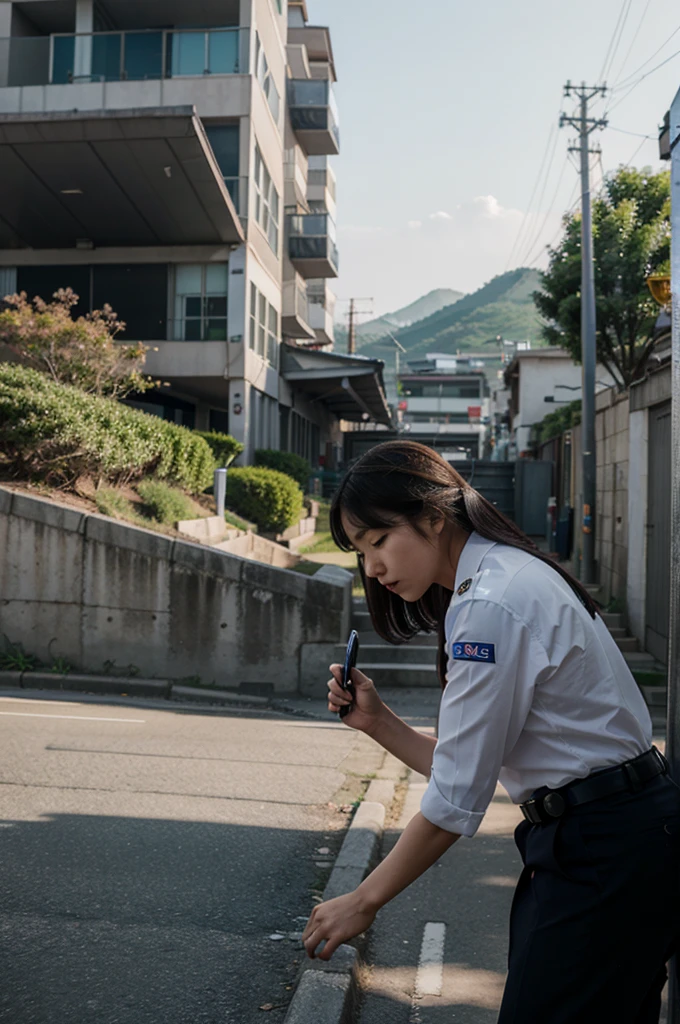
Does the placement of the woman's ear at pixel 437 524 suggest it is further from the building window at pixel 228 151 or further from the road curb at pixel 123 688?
the building window at pixel 228 151

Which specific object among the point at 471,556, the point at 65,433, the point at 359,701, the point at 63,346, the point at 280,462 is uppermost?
the point at 63,346

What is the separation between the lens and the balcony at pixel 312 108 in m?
31.2

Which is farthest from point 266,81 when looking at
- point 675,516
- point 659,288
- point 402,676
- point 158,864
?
point 675,516

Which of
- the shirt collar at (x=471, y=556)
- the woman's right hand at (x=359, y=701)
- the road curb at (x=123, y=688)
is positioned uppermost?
the shirt collar at (x=471, y=556)

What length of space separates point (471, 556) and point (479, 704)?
0.35 metres

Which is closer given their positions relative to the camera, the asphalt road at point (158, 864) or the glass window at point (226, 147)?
the asphalt road at point (158, 864)

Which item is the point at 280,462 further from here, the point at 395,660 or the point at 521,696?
the point at 521,696

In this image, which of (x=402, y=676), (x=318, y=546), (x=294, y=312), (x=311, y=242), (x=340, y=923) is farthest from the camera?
(x=311, y=242)

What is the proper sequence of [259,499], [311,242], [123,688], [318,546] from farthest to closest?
[311,242]
[318,546]
[259,499]
[123,688]

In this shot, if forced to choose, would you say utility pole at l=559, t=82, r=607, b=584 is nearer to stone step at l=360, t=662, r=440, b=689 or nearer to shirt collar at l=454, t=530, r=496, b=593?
stone step at l=360, t=662, r=440, b=689

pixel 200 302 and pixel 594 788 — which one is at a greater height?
pixel 200 302

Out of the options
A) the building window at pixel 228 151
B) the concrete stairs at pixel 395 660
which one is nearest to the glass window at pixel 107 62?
the building window at pixel 228 151

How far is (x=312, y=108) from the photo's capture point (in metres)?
31.6

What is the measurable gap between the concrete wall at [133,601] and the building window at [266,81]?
656 inches
